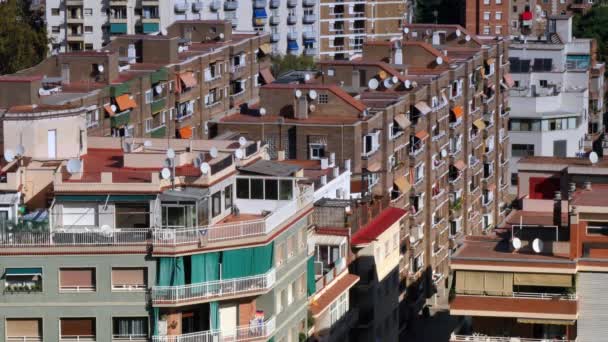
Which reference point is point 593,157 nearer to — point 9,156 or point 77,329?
point 9,156

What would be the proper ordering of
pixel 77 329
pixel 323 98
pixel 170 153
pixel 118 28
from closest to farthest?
1. pixel 77 329
2. pixel 170 153
3. pixel 323 98
4. pixel 118 28

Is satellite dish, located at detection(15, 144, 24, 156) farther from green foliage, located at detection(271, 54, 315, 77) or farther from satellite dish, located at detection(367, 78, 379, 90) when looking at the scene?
green foliage, located at detection(271, 54, 315, 77)

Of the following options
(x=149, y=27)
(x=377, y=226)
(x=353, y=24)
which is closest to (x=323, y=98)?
(x=377, y=226)

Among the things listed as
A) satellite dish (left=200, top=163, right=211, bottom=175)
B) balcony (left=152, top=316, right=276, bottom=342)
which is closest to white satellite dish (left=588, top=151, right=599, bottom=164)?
balcony (left=152, top=316, right=276, bottom=342)

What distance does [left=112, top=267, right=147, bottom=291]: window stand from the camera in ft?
187

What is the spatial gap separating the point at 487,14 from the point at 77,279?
4616 inches

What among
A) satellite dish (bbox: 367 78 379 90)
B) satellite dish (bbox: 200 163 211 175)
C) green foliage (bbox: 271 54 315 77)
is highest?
satellite dish (bbox: 200 163 211 175)

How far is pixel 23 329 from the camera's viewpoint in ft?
188

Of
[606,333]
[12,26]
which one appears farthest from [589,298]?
[12,26]

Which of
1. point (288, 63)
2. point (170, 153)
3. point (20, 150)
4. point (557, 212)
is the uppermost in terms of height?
point (170, 153)

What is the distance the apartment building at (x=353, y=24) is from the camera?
497ft

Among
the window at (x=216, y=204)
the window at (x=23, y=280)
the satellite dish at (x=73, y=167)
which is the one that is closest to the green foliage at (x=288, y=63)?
the window at (x=216, y=204)

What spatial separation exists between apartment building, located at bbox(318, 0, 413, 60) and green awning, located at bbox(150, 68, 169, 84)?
5291cm

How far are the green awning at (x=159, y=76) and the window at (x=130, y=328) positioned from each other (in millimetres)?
40440
